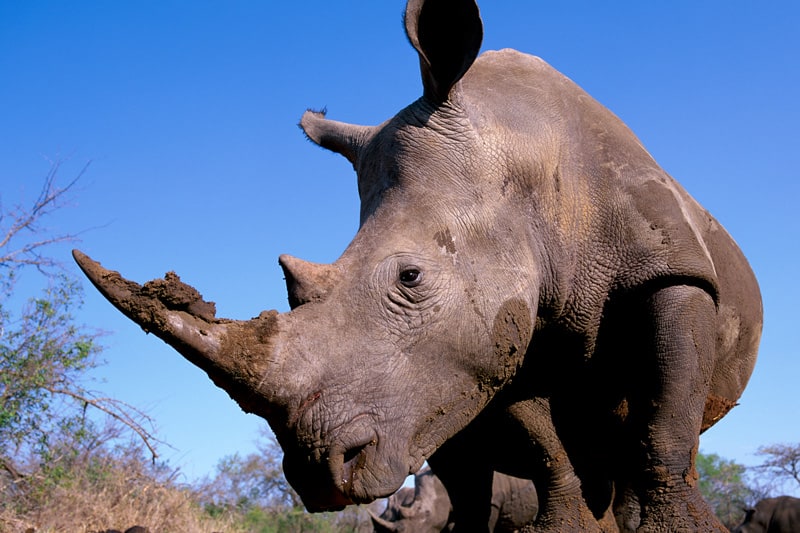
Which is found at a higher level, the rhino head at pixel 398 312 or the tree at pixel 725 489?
A: the tree at pixel 725 489

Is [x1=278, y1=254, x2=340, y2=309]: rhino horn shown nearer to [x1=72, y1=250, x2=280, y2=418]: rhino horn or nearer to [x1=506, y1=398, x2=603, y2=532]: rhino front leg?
[x1=72, y1=250, x2=280, y2=418]: rhino horn

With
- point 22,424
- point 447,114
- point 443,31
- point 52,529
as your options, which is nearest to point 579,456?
point 447,114

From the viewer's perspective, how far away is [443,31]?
4176mm

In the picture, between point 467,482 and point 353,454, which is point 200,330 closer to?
point 353,454

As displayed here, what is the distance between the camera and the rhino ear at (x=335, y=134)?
5.09 metres

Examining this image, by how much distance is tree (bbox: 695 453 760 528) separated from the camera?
26812 millimetres

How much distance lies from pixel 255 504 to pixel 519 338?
22.1 m

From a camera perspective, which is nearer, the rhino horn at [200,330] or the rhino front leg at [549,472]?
the rhino horn at [200,330]

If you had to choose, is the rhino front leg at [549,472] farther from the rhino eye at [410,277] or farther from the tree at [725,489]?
the tree at [725,489]

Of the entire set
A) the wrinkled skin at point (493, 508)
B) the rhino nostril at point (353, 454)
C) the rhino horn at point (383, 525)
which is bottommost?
the rhino nostril at point (353, 454)

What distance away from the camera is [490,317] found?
387 centimetres

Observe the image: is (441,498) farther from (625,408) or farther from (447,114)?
(447,114)

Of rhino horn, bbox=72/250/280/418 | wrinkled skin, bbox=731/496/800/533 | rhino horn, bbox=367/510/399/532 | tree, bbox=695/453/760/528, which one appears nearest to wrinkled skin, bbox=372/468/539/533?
rhino horn, bbox=367/510/399/532

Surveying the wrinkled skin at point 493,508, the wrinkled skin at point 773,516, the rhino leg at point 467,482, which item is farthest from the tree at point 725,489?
the rhino leg at point 467,482
